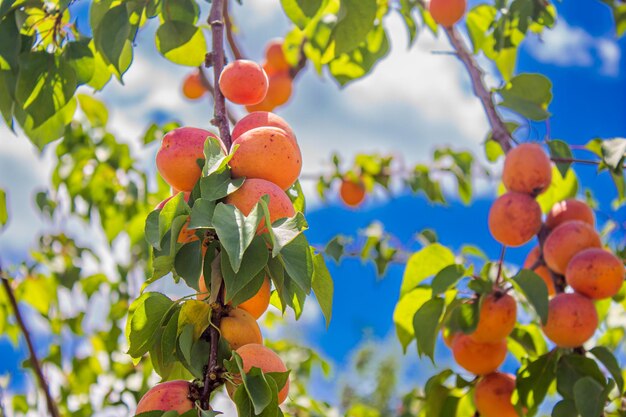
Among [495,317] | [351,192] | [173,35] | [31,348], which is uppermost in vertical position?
[173,35]

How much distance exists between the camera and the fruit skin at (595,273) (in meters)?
1.07

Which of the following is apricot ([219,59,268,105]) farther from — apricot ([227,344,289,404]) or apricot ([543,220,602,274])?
apricot ([543,220,602,274])

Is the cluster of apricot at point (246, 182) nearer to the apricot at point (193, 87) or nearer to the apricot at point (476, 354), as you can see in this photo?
the apricot at point (476, 354)

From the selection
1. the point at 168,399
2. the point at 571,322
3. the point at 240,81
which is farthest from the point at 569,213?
the point at 168,399

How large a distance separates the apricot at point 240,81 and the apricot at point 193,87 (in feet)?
3.29

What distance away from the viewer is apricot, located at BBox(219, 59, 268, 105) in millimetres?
784

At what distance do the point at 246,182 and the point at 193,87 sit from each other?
1.18m

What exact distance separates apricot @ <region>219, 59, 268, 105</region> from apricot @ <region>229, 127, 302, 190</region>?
10cm

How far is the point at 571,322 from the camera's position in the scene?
3.42ft

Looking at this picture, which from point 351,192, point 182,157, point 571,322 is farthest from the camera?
point 351,192

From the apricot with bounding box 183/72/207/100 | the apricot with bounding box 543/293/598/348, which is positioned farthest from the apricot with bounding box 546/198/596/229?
the apricot with bounding box 183/72/207/100

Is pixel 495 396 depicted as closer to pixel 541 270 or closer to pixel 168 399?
pixel 541 270

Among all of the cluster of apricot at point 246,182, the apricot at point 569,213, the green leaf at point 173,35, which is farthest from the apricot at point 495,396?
the green leaf at point 173,35

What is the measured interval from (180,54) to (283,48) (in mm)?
786
